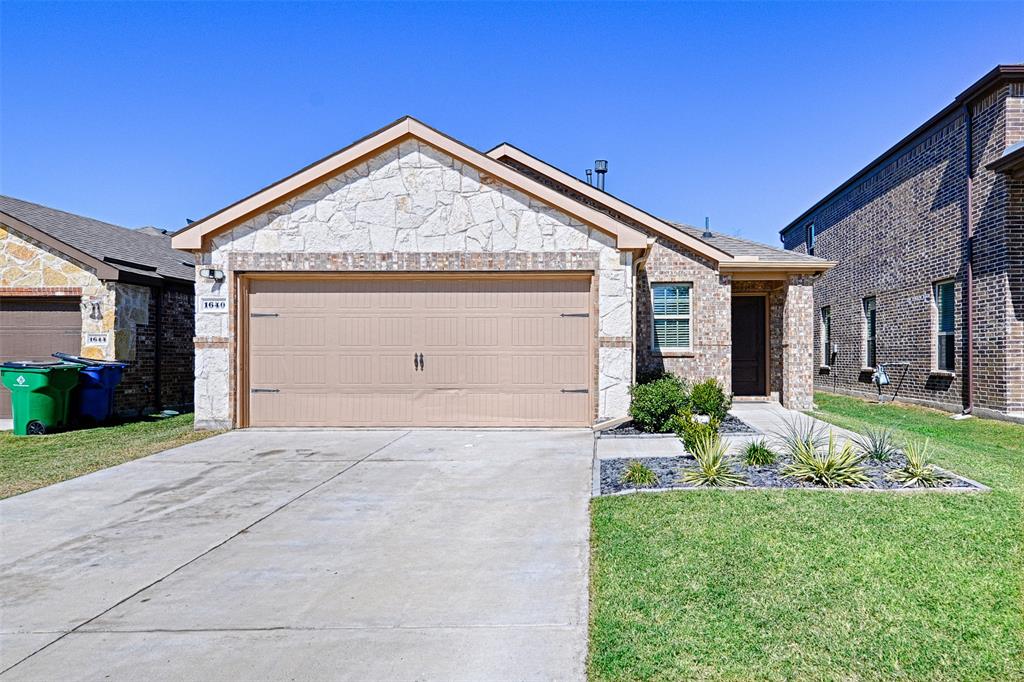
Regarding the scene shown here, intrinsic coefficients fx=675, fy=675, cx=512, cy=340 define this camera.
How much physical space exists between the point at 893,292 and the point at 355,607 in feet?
53.3

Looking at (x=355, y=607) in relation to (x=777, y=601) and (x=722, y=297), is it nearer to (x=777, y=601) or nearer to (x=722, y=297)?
(x=777, y=601)

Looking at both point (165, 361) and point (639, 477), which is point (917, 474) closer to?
point (639, 477)

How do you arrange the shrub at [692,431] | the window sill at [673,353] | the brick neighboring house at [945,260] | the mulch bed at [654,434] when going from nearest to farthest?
the shrub at [692,431] < the mulch bed at [654,434] < the brick neighboring house at [945,260] < the window sill at [673,353]

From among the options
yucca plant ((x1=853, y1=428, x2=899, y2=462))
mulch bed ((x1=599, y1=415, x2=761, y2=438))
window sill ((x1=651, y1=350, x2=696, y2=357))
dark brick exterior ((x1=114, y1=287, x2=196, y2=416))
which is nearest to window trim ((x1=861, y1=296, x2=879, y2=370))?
window sill ((x1=651, y1=350, x2=696, y2=357))

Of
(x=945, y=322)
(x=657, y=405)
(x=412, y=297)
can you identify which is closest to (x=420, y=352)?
(x=412, y=297)

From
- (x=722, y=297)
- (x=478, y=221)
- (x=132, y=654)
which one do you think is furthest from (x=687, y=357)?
(x=132, y=654)

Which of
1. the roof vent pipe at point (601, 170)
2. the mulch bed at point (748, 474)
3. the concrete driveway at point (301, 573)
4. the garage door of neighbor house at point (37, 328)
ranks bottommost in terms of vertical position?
the concrete driveway at point (301, 573)

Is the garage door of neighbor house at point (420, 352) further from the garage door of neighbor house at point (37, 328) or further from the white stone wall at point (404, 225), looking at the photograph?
the garage door of neighbor house at point (37, 328)

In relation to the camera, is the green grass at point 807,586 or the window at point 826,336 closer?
the green grass at point 807,586

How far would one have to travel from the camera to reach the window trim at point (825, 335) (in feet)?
67.9

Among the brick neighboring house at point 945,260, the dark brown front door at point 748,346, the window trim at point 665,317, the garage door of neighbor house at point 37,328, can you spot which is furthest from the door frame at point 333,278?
the brick neighboring house at point 945,260

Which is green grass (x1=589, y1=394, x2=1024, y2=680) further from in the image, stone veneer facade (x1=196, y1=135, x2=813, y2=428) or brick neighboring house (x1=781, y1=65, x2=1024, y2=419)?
brick neighboring house (x1=781, y1=65, x2=1024, y2=419)

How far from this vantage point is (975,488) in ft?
20.7

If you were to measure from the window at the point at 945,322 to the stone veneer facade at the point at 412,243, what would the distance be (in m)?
7.55
